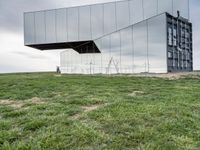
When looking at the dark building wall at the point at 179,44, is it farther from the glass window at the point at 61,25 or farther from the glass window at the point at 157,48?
the glass window at the point at 61,25

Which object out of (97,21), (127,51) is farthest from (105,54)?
(97,21)

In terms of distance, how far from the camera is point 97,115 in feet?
19.8

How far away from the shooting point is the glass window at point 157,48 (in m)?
25.3

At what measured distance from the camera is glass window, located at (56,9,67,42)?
31703mm

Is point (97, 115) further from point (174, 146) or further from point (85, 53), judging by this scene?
point (85, 53)

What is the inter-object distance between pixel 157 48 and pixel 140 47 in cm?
146

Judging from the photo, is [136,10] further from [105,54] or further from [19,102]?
[19,102]

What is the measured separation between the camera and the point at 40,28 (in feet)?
109

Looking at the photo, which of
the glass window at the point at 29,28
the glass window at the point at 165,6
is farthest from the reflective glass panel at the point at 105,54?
the glass window at the point at 29,28

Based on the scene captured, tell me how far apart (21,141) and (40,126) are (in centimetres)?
81

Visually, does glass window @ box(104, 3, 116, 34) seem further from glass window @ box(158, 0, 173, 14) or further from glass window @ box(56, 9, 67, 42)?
glass window @ box(56, 9, 67, 42)

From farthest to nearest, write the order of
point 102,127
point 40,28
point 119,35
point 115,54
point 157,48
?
point 40,28 → point 119,35 → point 115,54 → point 157,48 → point 102,127

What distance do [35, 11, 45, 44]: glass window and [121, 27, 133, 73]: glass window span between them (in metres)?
9.57

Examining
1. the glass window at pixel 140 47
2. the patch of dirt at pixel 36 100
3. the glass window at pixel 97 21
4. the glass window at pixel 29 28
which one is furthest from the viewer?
the glass window at pixel 29 28
